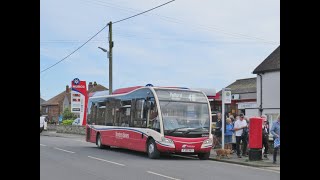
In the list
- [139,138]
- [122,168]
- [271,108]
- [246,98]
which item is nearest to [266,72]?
[271,108]

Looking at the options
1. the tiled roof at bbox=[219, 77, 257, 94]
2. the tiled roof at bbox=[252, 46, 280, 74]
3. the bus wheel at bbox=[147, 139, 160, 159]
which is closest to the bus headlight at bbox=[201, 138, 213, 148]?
the bus wheel at bbox=[147, 139, 160, 159]

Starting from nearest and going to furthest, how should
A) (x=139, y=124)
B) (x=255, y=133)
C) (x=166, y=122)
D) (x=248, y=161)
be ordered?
1. (x=255, y=133)
2. (x=248, y=161)
3. (x=166, y=122)
4. (x=139, y=124)

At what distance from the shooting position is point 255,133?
50.8 ft

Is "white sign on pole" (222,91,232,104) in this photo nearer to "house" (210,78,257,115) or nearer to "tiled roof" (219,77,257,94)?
"house" (210,78,257,115)

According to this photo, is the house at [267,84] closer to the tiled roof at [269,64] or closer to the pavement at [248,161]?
the tiled roof at [269,64]

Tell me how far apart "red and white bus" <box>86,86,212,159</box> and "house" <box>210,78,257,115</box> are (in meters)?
18.1

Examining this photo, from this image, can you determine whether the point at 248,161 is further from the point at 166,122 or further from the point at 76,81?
the point at 76,81

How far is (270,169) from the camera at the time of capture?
46.2ft

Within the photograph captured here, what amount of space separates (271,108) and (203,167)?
1704cm

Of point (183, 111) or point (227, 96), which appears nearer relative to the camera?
point (183, 111)

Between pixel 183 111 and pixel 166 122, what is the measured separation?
882mm

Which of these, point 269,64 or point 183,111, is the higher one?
point 269,64

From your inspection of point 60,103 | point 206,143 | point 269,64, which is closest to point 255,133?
point 206,143

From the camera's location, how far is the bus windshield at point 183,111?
1664cm
